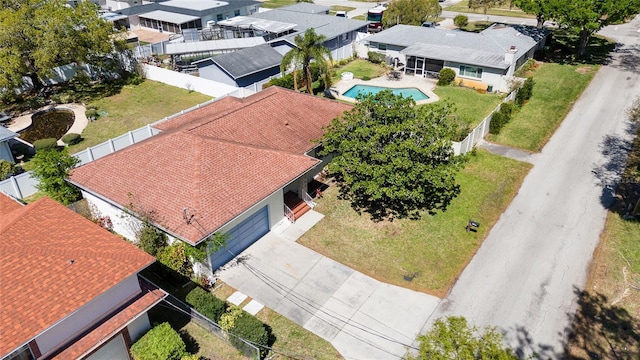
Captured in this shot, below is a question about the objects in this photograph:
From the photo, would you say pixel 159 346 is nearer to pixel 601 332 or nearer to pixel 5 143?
pixel 601 332

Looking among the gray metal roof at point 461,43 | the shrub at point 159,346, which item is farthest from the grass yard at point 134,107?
the gray metal roof at point 461,43

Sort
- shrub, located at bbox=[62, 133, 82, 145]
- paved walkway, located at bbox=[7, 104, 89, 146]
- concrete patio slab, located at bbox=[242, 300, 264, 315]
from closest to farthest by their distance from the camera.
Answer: concrete patio slab, located at bbox=[242, 300, 264, 315] < shrub, located at bbox=[62, 133, 82, 145] < paved walkway, located at bbox=[7, 104, 89, 146]

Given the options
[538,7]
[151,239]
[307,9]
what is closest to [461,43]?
[538,7]

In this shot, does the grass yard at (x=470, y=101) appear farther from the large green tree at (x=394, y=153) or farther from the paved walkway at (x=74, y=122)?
the paved walkway at (x=74, y=122)

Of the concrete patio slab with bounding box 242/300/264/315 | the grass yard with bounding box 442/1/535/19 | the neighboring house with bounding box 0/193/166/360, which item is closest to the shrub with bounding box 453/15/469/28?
the grass yard with bounding box 442/1/535/19

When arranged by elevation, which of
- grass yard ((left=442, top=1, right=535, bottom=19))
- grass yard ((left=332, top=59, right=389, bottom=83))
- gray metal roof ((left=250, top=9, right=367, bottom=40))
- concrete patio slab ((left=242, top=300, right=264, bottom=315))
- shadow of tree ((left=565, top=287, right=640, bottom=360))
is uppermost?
A: gray metal roof ((left=250, top=9, right=367, bottom=40))

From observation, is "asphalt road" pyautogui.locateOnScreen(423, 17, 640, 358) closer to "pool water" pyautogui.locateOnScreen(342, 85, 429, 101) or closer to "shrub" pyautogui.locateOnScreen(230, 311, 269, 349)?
"shrub" pyautogui.locateOnScreen(230, 311, 269, 349)
